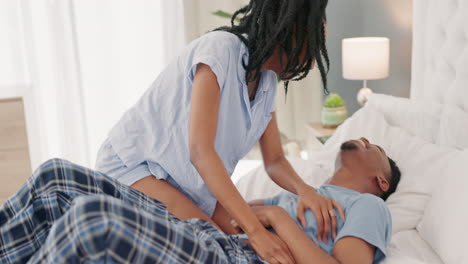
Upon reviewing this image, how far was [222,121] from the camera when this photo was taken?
1.35m

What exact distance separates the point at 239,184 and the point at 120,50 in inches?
76.3

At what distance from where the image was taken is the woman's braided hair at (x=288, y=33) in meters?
1.18

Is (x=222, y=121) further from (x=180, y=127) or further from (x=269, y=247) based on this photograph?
(x=269, y=247)

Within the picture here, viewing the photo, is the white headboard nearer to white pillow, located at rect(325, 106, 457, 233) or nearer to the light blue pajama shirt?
white pillow, located at rect(325, 106, 457, 233)

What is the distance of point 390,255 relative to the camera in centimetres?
122

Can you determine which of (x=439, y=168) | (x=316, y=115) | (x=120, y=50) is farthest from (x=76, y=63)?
(x=439, y=168)

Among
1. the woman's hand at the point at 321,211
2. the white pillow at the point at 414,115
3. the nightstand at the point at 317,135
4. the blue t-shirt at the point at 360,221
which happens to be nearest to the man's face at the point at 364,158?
the blue t-shirt at the point at 360,221

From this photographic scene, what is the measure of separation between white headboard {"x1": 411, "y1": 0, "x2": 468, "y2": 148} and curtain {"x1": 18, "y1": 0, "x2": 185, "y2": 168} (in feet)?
6.01

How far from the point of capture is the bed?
1318mm

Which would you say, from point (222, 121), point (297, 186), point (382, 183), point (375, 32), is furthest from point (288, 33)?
point (375, 32)

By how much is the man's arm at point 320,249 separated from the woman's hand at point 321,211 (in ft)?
0.20

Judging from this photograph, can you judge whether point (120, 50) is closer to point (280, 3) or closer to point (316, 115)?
point (316, 115)

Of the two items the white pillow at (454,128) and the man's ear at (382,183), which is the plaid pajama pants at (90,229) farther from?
the white pillow at (454,128)

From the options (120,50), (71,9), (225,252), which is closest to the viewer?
(225,252)
